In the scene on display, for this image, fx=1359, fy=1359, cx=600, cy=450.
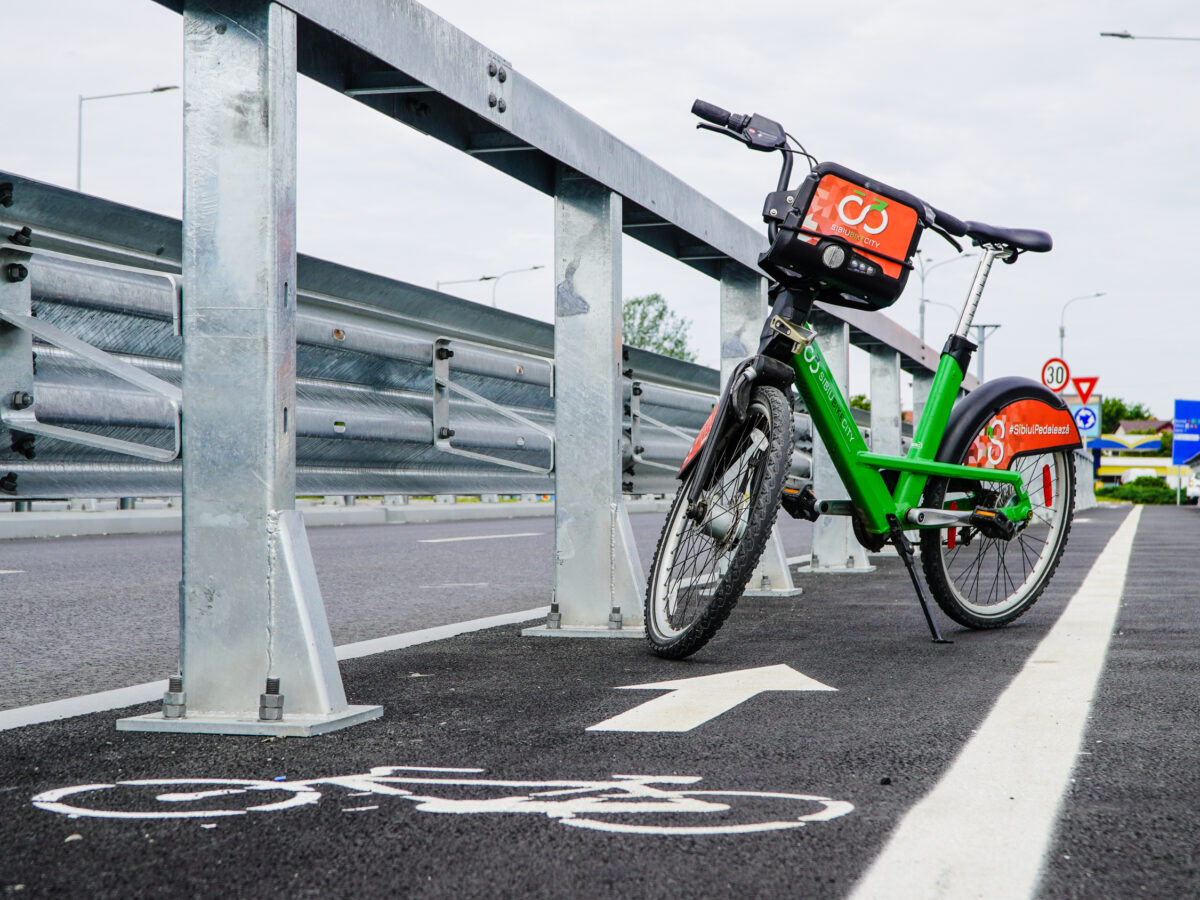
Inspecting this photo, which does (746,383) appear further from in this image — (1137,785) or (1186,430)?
(1186,430)

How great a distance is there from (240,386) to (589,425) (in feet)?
7.67

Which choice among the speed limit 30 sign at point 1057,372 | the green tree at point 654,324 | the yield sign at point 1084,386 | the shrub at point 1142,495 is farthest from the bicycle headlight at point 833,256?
the green tree at point 654,324

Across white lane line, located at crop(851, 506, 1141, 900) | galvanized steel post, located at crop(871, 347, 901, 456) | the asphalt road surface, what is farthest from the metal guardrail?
white lane line, located at crop(851, 506, 1141, 900)

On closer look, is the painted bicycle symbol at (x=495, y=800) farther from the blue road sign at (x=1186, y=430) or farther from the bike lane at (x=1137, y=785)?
the blue road sign at (x=1186, y=430)

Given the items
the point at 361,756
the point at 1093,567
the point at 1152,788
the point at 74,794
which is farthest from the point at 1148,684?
the point at 1093,567

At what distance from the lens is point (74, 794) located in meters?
2.70

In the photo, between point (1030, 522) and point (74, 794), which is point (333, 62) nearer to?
point (74, 794)

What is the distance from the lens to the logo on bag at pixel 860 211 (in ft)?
16.0

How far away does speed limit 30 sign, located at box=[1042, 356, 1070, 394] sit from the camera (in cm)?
2255

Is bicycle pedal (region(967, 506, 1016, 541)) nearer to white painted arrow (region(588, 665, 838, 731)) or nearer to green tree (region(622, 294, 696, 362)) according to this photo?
white painted arrow (region(588, 665, 838, 731))

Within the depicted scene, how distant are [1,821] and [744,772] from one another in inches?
56.5

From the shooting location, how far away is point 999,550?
606 cm

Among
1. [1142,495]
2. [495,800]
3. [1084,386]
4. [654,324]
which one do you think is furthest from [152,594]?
[654,324]

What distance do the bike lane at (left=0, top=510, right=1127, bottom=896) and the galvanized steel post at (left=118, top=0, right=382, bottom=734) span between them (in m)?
0.23
